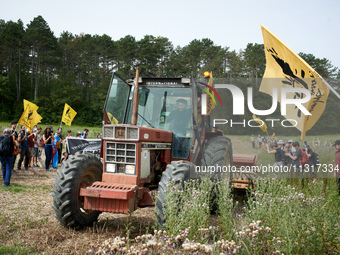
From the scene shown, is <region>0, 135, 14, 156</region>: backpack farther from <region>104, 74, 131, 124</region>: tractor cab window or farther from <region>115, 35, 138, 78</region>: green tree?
<region>115, 35, 138, 78</region>: green tree

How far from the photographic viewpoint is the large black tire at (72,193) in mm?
5020

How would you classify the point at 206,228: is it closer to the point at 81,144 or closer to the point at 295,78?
the point at 295,78

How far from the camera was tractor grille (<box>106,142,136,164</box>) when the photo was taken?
16.8 ft

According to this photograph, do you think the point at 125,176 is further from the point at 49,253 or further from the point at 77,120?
the point at 77,120

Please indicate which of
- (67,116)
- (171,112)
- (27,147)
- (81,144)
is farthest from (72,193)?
(67,116)

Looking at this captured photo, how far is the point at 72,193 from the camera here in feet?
16.5

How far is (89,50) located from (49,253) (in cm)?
6299

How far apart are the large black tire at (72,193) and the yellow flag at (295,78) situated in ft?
13.8

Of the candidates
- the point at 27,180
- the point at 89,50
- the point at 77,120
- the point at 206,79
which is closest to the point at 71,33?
the point at 89,50

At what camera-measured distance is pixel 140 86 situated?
21.3 feet

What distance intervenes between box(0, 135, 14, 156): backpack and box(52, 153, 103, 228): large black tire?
5.25 m

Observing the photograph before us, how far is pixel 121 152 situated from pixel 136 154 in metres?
0.28

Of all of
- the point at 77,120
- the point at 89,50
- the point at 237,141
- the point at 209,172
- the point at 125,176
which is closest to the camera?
the point at 125,176

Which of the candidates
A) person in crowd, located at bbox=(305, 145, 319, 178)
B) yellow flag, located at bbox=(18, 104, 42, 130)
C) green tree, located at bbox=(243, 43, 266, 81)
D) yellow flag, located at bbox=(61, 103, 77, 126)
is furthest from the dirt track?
green tree, located at bbox=(243, 43, 266, 81)
